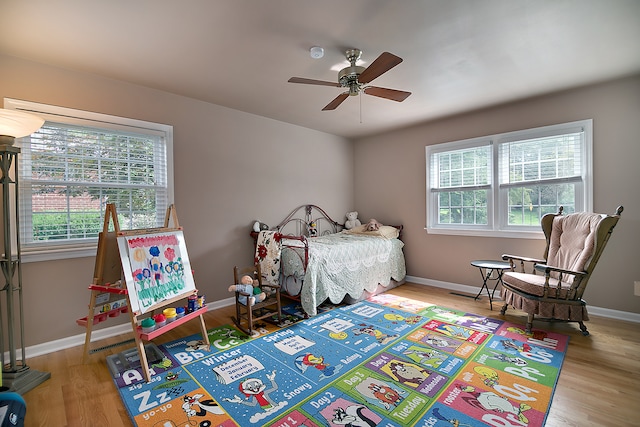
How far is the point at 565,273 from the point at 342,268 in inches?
88.7

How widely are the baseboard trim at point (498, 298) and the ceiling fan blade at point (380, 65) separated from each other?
135 inches

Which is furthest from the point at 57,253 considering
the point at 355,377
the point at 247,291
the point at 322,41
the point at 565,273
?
the point at 565,273

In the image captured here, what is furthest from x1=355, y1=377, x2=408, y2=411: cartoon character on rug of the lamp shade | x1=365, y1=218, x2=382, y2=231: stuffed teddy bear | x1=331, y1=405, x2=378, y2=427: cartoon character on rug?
the lamp shade

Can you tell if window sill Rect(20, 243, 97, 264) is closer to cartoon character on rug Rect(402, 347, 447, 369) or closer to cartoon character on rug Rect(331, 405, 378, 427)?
cartoon character on rug Rect(331, 405, 378, 427)

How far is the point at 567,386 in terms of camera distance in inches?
79.2

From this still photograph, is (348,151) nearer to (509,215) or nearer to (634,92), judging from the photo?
(509,215)

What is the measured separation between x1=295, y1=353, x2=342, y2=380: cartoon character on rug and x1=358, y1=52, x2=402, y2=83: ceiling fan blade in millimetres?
2302

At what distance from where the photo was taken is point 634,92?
3043 mm

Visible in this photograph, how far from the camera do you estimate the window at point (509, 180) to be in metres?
3.42

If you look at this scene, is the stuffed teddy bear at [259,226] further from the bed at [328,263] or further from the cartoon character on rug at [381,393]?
the cartoon character on rug at [381,393]

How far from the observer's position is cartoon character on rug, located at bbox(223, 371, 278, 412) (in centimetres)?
184

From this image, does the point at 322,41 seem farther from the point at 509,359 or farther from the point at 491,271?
the point at 491,271

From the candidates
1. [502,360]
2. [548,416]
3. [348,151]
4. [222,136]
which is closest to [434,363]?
[502,360]

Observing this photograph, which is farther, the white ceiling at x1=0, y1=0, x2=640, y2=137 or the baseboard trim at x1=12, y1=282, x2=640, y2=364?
the baseboard trim at x1=12, y1=282, x2=640, y2=364
